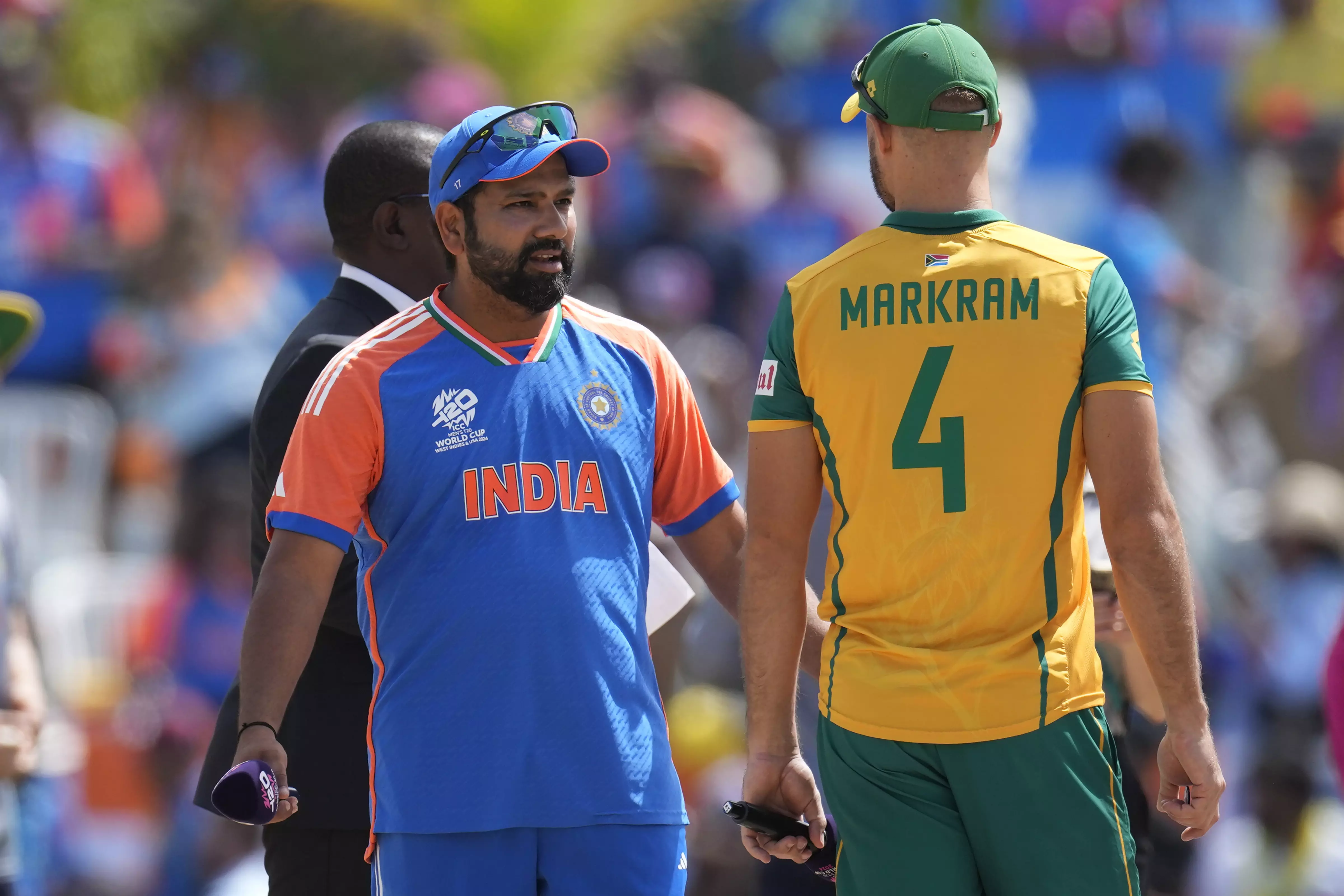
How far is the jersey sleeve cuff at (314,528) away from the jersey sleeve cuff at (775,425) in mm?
788

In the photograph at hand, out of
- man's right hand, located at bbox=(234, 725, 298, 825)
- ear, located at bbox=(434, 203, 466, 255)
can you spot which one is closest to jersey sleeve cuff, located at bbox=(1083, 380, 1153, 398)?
ear, located at bbox=(434, 203, 466, 255)

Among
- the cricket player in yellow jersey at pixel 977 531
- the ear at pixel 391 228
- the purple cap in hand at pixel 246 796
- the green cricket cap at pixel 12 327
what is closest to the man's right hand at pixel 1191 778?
the cricket player in yellow jersey at pixel 977 531

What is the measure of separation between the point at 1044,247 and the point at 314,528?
143 centimetres

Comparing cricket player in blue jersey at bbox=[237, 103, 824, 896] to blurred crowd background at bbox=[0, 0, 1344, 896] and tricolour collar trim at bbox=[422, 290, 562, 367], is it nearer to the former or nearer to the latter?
tricolour collar trim at bbox=[422, 290, 562, 367]

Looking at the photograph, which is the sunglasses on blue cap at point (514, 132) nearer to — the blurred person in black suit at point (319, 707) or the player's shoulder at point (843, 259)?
the blurred person in black suit at point (319, 707)

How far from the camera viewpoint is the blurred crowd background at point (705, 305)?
24.3 feet

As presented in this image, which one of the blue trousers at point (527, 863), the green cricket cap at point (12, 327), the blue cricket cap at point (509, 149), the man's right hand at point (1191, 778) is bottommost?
the blue trousers at point (527, 863)

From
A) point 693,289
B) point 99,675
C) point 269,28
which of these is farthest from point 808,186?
point 269,28

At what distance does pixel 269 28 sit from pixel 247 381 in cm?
689

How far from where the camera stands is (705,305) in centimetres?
976

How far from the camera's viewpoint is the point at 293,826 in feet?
12.4

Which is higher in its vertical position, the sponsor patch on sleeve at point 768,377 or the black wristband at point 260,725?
the sponsor patch on sleeve at point 768,377

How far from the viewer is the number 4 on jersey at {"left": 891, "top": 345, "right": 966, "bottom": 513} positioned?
3137 millimetres

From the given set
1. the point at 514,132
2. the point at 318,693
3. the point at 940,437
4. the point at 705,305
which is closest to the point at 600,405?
the point at 514,132
